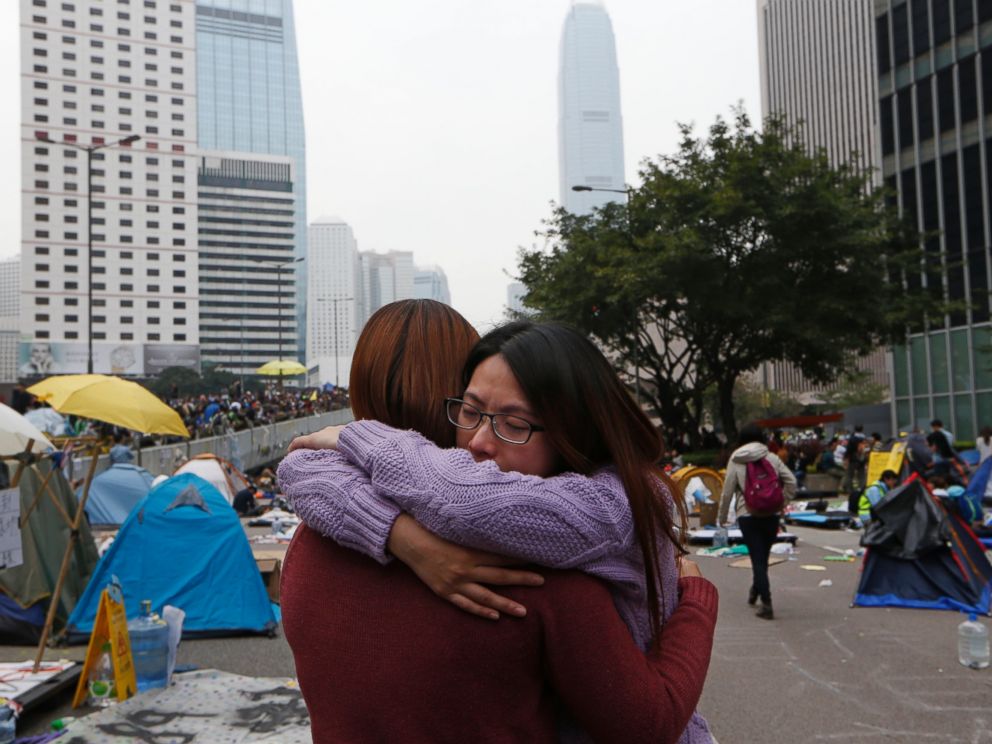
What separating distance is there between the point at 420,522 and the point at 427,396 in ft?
1.50

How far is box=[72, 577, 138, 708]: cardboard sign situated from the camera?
6247 mm

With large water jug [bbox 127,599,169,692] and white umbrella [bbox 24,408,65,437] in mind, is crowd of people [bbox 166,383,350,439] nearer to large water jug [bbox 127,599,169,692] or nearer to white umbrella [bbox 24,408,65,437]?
white umbrella [bbox 24,408,65,437]

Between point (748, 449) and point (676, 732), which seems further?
point (748, 449)

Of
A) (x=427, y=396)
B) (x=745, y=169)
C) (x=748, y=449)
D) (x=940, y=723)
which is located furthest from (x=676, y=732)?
(x=745, y=169)

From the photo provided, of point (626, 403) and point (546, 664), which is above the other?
point (626, 403)

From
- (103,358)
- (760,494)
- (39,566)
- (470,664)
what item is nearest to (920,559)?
(760,494)

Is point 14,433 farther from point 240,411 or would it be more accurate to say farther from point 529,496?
point 240,411

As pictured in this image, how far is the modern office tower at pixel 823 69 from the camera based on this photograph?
89062 mm

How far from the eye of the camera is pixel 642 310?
100ft

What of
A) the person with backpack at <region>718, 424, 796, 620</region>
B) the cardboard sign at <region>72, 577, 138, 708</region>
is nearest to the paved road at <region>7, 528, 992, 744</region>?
the cardboard sign at <region>72, 577, 138, 708</region>

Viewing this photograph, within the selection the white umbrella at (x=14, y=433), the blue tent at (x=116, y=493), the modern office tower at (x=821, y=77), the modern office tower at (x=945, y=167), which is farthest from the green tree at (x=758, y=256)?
the modern office tower at (x=821, y=77)

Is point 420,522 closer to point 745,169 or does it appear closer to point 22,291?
point 745,169

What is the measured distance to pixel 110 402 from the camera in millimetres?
7258

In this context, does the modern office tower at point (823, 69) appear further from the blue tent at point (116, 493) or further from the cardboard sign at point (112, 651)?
the cardboard sign at point (112, 651)
